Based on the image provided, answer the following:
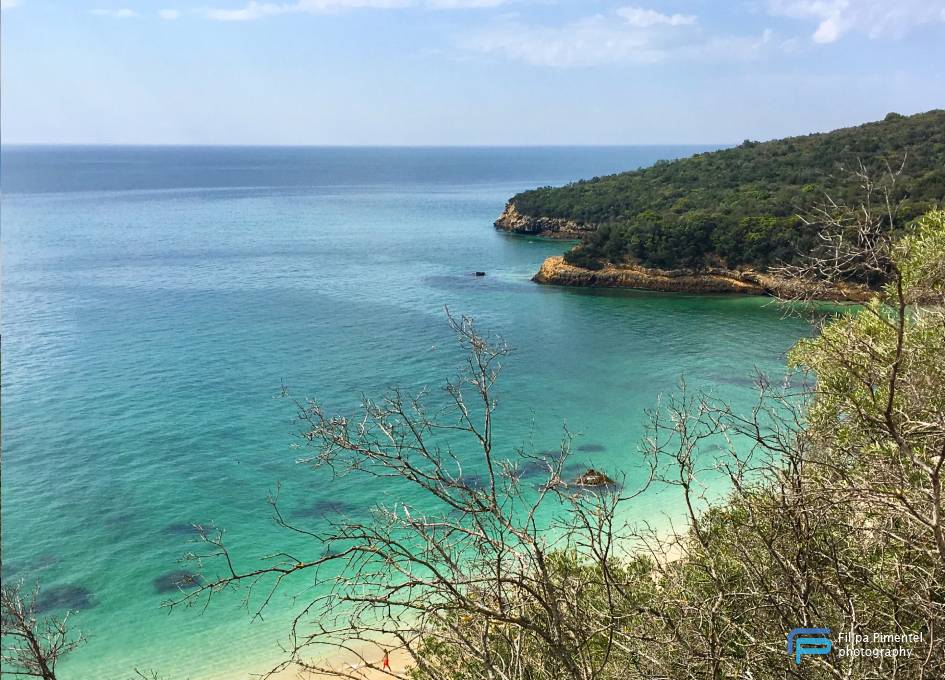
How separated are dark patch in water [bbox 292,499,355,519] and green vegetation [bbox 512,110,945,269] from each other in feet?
92.0

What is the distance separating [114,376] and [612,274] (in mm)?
32207

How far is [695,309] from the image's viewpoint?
44.7m

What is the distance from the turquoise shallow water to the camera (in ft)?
59.6

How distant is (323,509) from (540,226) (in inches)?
2367

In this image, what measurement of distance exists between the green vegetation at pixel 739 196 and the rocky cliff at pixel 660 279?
2.39 ft

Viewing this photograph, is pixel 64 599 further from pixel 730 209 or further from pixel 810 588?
pixel 730 209

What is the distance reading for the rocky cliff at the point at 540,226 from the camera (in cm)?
7369

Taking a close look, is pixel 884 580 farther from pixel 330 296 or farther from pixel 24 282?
pixel 24 282

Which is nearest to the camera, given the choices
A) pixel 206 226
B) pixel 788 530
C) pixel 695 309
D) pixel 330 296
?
pixel 788 530

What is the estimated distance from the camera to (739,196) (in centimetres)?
5862

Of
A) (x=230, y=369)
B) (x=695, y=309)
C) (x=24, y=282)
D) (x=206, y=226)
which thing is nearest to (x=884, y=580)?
(x=230, y=369)

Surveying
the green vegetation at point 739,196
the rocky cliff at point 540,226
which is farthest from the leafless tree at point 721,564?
the rocky cliff at point 540,226

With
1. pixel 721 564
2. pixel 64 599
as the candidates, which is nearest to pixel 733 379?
pixel 721 564

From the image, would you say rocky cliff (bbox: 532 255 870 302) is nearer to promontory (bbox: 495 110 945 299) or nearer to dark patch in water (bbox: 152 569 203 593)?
promontory (bbox: 495 110 945 299)
